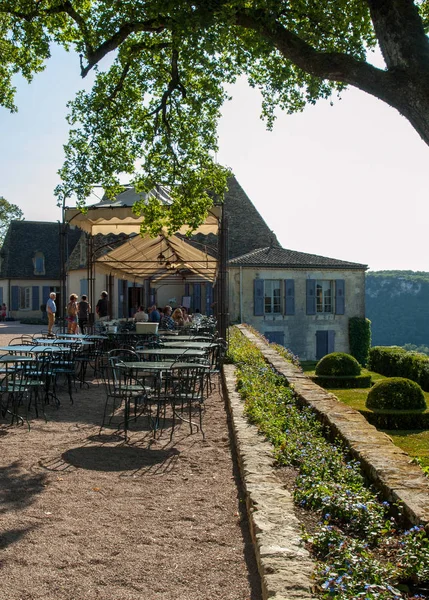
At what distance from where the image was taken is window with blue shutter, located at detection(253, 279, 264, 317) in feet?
93.1

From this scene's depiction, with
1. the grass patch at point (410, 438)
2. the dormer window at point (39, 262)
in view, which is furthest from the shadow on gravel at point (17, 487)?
the dormer window at point (39, 262)

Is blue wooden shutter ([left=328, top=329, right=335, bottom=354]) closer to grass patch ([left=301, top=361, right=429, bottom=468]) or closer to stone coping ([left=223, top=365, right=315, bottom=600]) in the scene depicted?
grass patch ([left=301, top=361, right=429, bottom=468])

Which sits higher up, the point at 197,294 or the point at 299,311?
the point at 197,294

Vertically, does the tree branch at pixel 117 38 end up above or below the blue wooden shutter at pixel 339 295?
above

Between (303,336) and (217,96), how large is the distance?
20.1m

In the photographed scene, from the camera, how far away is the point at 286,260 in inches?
1154

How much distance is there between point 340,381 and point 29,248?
27967 mm

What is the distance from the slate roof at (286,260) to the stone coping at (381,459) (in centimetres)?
2098

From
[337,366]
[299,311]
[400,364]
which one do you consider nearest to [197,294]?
[299,311]

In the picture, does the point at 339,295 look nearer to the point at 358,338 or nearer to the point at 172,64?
the point at 358,338

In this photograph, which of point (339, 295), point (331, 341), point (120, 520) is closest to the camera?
point (120, 520)

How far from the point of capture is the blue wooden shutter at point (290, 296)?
28922 millimetres

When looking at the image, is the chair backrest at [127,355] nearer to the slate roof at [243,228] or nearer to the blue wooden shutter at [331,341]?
the blue wooden shutter at [331,341]

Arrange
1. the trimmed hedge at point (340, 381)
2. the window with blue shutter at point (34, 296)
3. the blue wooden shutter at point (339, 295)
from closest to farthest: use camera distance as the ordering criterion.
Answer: the trimmed hedge at point (340, 381)
the blue wooden shutter at point (339, 295)
the window with blue shutter at point (34, 296)
